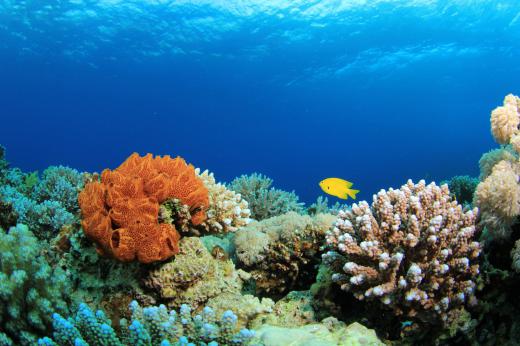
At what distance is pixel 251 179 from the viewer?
8.34 meters

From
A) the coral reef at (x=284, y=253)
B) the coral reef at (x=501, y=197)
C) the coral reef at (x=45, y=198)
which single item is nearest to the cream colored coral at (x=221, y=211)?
the coral reef at (x=284, y=253)

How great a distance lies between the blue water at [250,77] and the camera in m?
32.1

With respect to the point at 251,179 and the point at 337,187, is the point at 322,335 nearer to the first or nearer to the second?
the point at 337,187

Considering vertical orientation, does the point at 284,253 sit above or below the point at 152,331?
above

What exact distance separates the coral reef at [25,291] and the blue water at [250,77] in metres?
16.0

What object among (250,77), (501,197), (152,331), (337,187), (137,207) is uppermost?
(250,77)

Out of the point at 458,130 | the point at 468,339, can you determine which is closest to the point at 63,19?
the point at 468,339

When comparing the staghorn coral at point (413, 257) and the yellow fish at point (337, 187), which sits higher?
the yellow fish at point (337, 187)

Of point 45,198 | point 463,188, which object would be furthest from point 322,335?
point 45,198

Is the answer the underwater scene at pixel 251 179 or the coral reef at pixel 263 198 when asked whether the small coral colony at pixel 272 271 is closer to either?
the underwater scene at pixel 251 179

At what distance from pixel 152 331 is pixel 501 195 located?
314 cm

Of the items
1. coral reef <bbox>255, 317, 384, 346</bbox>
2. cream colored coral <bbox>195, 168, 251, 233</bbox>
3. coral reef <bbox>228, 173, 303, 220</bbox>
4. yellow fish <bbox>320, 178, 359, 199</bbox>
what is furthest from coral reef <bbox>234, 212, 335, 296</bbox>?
coral reef <bbox>228, 173, 303, 220</bbox>

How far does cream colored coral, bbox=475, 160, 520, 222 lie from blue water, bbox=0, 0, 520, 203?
13.7 metres

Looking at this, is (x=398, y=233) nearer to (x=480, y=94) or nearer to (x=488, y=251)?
(x=488, y=251)
